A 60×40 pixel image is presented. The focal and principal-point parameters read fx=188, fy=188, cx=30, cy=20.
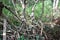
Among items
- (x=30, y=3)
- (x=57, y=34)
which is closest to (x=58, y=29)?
(x=57, y=34)

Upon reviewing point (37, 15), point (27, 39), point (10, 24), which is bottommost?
point (27, 39)

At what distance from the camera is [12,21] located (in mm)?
2041

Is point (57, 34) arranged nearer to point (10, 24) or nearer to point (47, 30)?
point (47, 30)

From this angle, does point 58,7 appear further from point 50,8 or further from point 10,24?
point 10,24

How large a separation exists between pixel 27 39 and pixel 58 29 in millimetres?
549

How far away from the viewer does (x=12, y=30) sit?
1.87 m

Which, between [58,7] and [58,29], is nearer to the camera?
[58,29]

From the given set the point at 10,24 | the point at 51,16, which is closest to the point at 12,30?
the point at 10,24

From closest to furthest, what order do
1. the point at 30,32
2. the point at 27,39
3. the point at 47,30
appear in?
the point at 27,39
the point at 30,32
the point at 47,30

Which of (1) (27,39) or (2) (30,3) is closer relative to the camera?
(1) (27,39)

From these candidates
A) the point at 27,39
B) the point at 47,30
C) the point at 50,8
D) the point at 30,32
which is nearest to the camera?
the point at 27,39

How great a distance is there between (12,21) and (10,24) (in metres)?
0.13

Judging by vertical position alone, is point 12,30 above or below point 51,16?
below

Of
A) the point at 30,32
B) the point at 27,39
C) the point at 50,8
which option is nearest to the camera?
the point at 27,39
